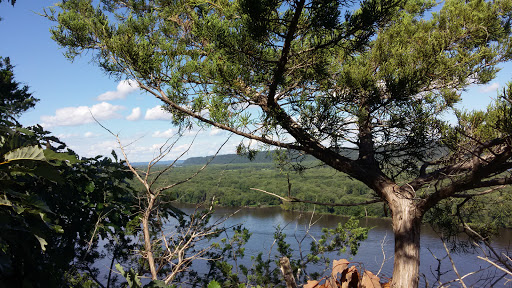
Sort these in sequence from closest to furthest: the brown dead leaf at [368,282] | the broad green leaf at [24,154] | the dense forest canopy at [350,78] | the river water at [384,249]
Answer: the broad green leaf at [24,154]
the brown dead leaf at [368,282]
the dense forest canopy at [350,78]
the river water at [384,249]

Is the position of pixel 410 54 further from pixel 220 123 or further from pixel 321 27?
pixel 220 123

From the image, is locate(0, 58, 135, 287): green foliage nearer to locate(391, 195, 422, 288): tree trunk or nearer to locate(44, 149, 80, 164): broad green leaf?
locate(44, 149, 80, 164): broad green leaf

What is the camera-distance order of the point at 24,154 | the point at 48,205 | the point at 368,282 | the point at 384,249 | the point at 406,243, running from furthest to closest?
the point at 384,249, the point at 406,243, the point at 48,205, the point at 368,282, the point at 24,154

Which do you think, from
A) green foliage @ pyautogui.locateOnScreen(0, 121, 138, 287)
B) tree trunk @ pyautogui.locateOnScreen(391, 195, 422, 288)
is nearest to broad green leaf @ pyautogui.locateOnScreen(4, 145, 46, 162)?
green foliage @ pyautogui.locateOnScreen(0, 121, 138, 287)

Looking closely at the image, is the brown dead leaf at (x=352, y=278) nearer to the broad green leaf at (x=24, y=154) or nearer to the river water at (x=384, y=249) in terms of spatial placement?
the broad green leaf at (x=24, y=154)

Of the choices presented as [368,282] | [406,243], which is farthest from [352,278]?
[406,243]

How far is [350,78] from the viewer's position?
298cm

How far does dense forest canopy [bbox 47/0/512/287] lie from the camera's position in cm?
250

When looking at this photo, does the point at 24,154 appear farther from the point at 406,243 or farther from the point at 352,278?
the point at 406,243

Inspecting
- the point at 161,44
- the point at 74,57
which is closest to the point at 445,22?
the point at 161,44

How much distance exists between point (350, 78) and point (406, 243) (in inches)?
55.6

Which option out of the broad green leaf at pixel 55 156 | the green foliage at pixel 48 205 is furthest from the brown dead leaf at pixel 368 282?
the broad green leaf at pixel 55 156

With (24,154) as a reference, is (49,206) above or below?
below

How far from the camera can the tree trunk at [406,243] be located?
2514 mm
